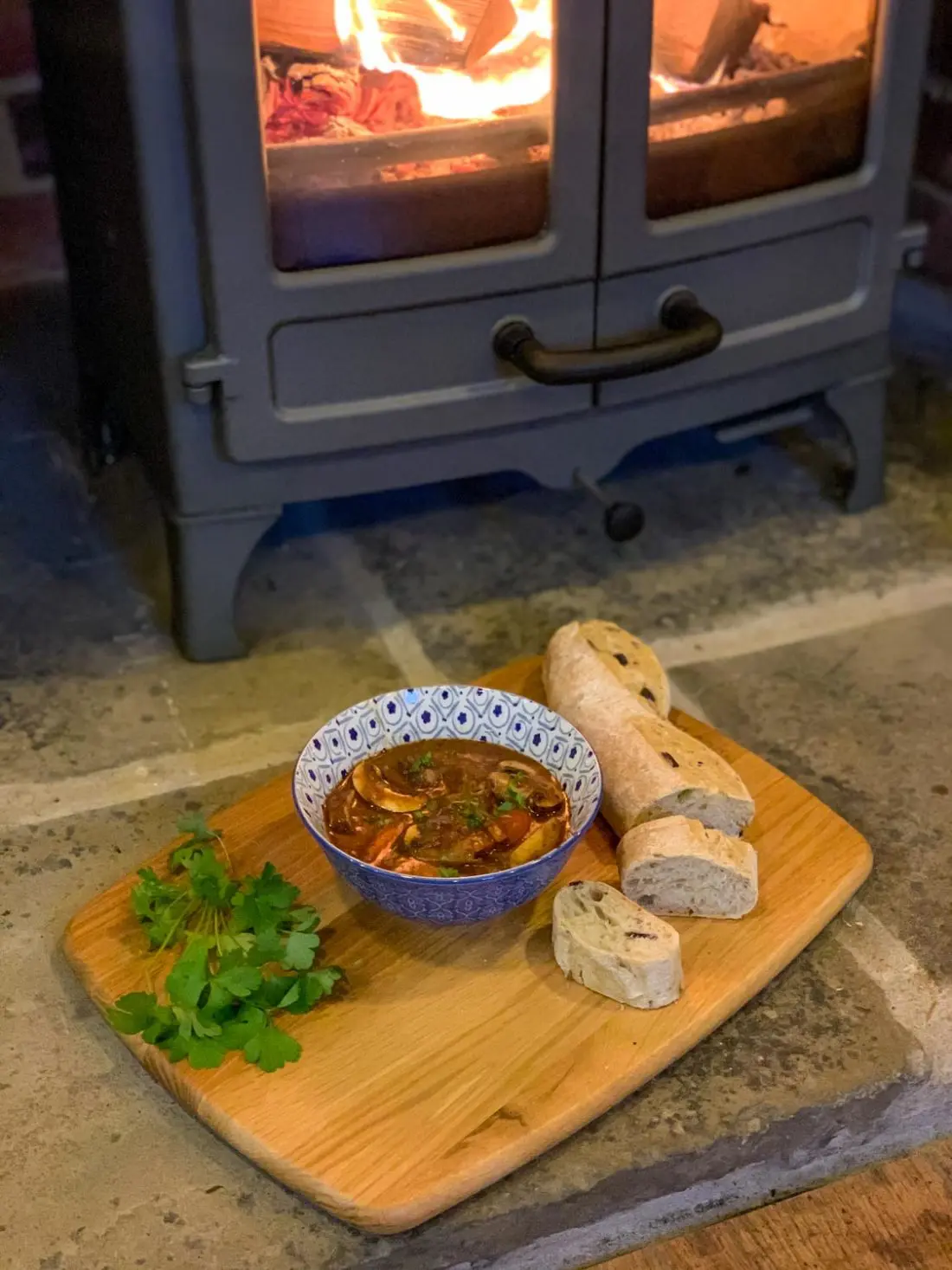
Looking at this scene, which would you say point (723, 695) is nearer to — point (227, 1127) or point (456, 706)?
point (456, 706)

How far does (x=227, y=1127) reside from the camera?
85cm

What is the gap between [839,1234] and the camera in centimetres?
92

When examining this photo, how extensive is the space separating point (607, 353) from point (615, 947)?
552mm

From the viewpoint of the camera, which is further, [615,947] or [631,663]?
[631,663]

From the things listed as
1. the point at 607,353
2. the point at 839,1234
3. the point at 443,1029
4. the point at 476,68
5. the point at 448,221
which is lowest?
the point at 839,1234

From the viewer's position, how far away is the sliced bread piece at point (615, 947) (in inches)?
35.5

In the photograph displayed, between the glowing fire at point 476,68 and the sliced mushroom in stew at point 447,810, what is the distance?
537 mm

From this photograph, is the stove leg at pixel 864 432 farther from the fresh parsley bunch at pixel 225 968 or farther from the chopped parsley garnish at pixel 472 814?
the fresh parsley bunch at pixel 225 968

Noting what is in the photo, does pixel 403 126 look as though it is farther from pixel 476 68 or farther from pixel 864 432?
pixel 864 432

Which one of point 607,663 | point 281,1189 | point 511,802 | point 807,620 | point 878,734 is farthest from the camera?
point 807,620

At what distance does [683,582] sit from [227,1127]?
0.78 metres

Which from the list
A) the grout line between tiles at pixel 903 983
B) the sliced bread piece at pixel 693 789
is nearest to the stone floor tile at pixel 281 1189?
the grout line between tiles at pixel 903 983

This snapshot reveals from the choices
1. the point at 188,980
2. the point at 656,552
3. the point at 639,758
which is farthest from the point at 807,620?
the point at 188,980

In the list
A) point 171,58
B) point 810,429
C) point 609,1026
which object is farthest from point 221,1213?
point 810,429
